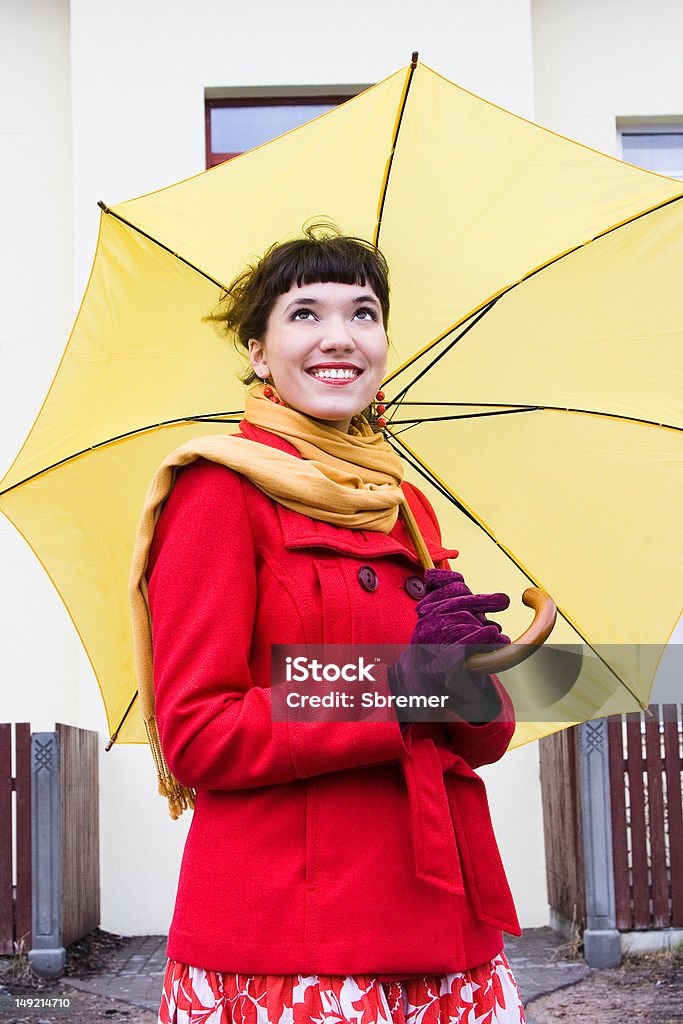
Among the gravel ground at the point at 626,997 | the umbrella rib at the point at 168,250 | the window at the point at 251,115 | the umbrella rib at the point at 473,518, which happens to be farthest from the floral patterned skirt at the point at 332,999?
the window at the point at 251,115

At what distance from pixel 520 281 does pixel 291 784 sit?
1332 millimetres

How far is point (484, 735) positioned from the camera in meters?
2.29

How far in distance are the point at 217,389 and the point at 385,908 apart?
4.44 feet

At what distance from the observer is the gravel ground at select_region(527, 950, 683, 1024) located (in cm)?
541

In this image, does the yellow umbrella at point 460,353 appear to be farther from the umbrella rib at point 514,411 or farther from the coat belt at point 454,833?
the coat belt at point 454,833

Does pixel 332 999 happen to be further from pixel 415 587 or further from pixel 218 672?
pixel 415 587

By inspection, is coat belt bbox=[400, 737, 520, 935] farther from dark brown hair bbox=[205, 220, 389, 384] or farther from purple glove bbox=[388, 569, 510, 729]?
dark brown hair bbox=[205, 220, 389, 384]

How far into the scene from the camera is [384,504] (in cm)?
234

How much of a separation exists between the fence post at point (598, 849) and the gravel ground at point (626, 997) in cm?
11

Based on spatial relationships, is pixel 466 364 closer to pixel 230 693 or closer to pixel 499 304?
pixel 499 304

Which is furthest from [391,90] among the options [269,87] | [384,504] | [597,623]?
[269,87]

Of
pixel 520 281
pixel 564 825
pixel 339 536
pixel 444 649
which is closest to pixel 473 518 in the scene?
pixel 520 281

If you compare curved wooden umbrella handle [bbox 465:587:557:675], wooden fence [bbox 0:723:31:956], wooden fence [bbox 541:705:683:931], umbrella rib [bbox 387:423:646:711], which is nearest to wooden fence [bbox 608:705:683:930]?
wooden fence [bbox 541:705:683:931]

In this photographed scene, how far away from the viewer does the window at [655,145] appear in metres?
8.37
